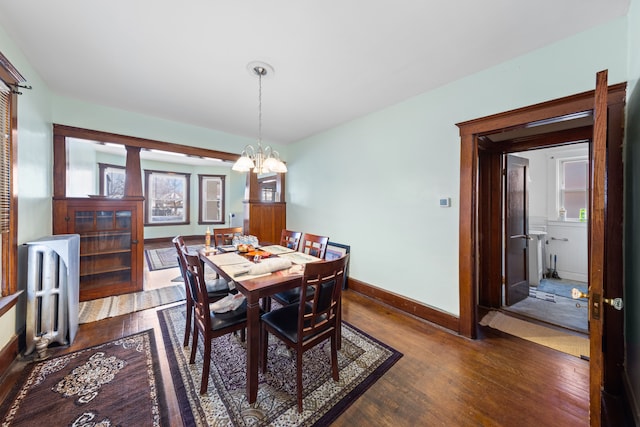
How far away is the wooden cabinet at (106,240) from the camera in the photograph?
9.66 ft

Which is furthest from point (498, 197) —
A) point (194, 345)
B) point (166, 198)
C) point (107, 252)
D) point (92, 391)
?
point (166, 198)

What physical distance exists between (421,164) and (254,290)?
226cm

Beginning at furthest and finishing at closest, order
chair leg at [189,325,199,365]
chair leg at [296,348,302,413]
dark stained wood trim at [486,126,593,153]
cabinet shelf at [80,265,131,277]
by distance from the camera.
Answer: cabinet shelf at [80,265,131,277] → dark stained wood trim at [486,126,593,153] → chair leg at [189,325,199,365] → chair leg at [296,348,302,413]

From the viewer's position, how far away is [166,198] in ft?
22.9

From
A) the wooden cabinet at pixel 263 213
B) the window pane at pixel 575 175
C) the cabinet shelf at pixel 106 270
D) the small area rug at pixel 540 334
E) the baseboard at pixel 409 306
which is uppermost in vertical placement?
the window pane at pixel 575 175

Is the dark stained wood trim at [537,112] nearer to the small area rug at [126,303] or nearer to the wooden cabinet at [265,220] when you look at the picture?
the wooden cabinet at [265,220]

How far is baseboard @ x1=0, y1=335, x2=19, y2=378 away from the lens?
67.8 inches

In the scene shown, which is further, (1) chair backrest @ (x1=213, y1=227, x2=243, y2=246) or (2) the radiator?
(1) chair backrest @ (x1=213, y1=227, x2=243, y2=246)

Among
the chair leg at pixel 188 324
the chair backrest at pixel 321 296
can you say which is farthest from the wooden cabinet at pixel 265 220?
the chair backrest at pixel 321 296

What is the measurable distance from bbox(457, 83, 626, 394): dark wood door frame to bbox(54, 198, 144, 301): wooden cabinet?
4.24m

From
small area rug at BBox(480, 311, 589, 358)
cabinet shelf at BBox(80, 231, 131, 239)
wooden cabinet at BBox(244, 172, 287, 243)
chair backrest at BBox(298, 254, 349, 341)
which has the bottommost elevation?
small area rug at BBox(480, 311, 589, 358)

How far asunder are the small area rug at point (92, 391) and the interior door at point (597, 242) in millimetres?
2222

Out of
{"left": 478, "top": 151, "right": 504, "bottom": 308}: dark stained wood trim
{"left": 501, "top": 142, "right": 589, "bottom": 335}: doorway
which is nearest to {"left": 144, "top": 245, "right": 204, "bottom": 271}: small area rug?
{"left": 478, "top": 151, "right": 504, "bottom": 308}: dark stained wood trim

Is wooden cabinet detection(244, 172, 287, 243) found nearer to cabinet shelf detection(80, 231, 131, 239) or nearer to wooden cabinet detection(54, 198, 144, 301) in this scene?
wooden cabinet detection(54, 198, 144, 301)
